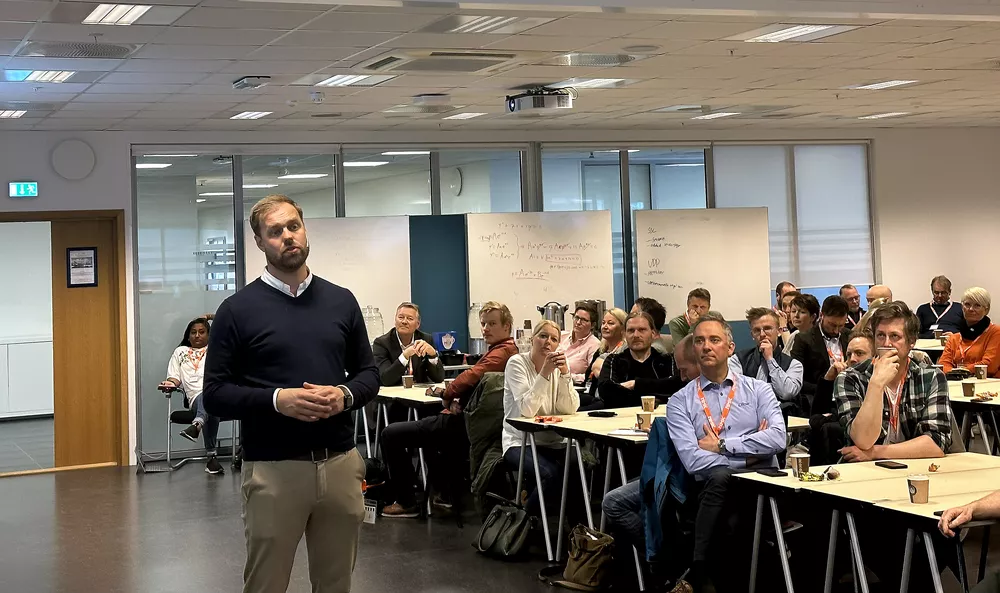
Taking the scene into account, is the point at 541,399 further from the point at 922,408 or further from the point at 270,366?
the point at 270,366

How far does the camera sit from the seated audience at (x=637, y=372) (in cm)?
701

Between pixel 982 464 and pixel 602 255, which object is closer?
pixel 982 464

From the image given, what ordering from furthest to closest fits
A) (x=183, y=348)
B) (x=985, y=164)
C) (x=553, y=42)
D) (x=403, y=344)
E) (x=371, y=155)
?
(x=985, y=164) → (x=371, y=155) → (x=183, y=348) → (x=403, y=344) → (x=553, y=42)

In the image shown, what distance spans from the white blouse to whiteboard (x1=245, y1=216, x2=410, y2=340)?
17.1 ft

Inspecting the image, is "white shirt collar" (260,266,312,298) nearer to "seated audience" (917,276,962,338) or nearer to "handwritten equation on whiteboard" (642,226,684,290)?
"handwritten equation on whiteboard" (642,226,684,290)

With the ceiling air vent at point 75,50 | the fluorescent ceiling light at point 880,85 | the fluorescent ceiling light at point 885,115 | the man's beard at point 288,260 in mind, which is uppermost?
the fluorescent ceiling light at point 885,115

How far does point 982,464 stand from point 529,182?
8.55m

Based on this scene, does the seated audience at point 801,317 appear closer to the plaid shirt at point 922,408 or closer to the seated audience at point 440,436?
the seated audience at point 440,436

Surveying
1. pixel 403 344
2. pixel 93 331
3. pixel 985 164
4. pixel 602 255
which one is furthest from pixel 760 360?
pixel 985 164

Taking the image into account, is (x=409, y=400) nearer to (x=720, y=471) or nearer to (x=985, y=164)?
(x=720, y=471)

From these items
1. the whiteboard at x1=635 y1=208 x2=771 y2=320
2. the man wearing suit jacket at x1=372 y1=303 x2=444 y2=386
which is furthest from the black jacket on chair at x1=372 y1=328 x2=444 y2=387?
the whiteboard at x1=635 y1=208 x2=771 y2=320

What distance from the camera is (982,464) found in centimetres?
443

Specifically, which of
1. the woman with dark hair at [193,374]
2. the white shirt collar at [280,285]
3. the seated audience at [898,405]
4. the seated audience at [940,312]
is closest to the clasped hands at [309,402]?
the white shirt collar at [280,285]

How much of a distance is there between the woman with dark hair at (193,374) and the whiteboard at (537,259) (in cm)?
290
